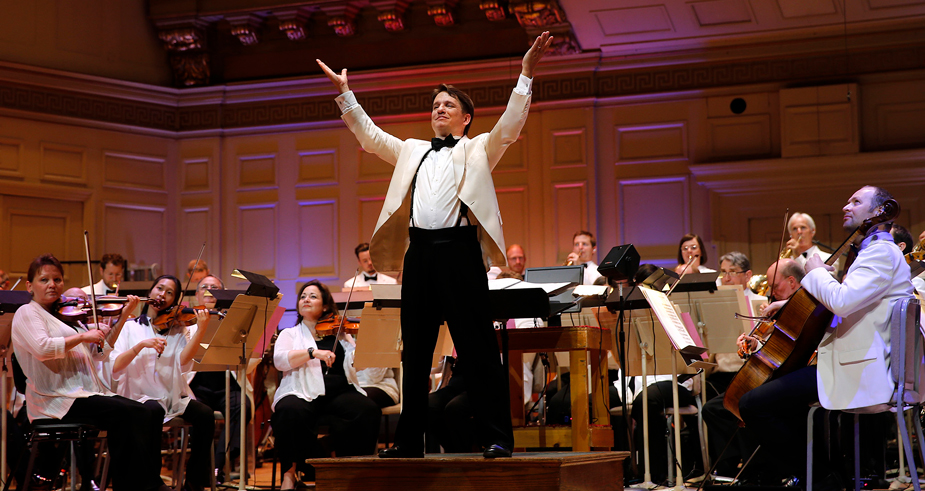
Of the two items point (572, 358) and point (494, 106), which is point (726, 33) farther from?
point (572, 358)

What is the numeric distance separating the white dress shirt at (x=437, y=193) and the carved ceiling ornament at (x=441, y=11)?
4570mm

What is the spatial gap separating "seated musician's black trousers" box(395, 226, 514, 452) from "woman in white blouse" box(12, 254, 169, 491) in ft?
5.37

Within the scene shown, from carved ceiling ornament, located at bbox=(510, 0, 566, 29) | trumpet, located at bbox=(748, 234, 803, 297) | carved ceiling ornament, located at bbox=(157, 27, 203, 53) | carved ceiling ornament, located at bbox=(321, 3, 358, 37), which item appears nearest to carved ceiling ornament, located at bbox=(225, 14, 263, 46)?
carved ceiling ornament, located at bbox=(157, 27, 203, 53)

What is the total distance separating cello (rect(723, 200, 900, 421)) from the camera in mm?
3490

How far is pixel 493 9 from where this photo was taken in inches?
290

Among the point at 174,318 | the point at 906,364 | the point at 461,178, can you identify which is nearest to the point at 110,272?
the point at 174,318

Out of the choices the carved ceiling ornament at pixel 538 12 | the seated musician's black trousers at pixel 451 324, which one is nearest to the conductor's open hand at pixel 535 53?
the seated musician's black trousers at pixel 451 324

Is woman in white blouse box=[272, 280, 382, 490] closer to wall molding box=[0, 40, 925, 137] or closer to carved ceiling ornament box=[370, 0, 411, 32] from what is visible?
wall molding box=[0, 40, 925, 137]

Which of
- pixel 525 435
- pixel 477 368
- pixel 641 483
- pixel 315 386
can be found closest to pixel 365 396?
pixel 315 386

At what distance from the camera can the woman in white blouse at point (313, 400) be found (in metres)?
4.66

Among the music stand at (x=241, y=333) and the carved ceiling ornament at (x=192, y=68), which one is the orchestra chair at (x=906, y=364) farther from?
the carved ceiling ornament at (x=192, y=68)

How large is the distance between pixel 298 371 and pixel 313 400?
18 centimetres

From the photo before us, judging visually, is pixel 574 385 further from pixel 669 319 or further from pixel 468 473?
pixel 468 473

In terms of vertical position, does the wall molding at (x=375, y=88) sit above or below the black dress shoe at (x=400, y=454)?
above
